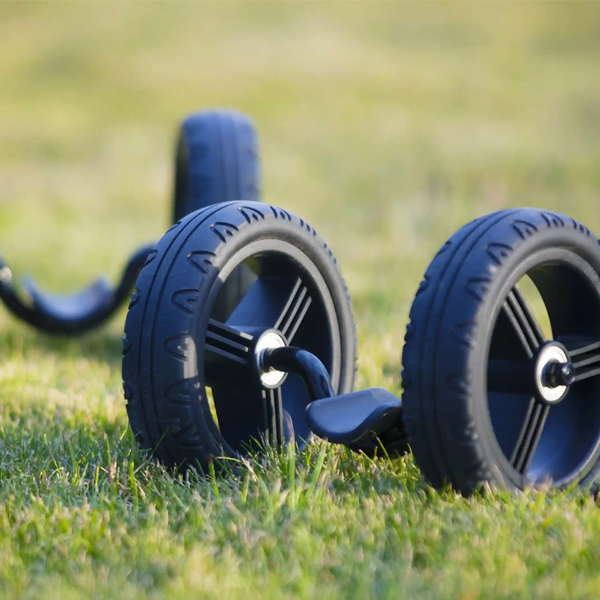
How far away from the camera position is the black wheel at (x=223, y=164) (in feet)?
14.4

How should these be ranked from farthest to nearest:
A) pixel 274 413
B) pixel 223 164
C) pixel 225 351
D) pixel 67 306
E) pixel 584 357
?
pixel 67 306 → pixel 223 164 → pixel 274 413 → pixel 225 351 → pixel 584 357

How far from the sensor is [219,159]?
4434 millimetres

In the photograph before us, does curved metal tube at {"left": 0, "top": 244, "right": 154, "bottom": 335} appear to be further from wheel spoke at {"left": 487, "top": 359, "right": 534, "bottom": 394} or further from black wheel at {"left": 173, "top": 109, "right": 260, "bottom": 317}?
wheel spoke at {"left": 487, "top": 359, "right": 534, "bottom": 394}

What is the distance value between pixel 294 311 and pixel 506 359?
0.76m

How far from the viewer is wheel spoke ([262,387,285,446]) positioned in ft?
9.34

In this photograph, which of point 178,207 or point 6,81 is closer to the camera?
point 178,207

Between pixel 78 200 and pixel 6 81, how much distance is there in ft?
34.0

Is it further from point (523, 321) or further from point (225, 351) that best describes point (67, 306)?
point (523, 321)

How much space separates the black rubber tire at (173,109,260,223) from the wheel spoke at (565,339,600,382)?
2.12 m

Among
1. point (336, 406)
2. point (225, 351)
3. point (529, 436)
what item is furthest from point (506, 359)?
point (225, 351)

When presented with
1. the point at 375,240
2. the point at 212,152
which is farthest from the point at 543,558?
the point at 375,240

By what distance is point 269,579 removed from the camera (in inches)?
71.9

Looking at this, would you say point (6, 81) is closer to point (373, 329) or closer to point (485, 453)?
point (373, 329)

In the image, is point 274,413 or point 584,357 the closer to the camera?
point 584,357
